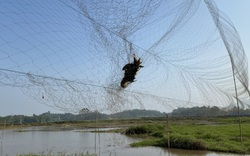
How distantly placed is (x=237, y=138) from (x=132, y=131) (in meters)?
13.6

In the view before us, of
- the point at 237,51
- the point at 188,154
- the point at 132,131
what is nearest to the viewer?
the point at 237,51

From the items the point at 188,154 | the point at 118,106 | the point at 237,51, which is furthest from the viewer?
the point at 188,154

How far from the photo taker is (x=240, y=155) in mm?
15820

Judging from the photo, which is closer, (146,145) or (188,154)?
(188,154)

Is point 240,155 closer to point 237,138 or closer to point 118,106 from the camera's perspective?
point 237,138

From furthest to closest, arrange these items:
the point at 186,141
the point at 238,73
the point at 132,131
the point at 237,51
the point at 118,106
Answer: the point at 132,131
the point at 186,141
the point at 238,73
the point at 237,51
the point at 118,106

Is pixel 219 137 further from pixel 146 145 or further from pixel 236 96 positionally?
pixel 236 96

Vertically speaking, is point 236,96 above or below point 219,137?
above

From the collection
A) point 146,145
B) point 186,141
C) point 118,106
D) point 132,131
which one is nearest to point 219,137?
point 186,141

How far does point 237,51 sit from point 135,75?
514cm

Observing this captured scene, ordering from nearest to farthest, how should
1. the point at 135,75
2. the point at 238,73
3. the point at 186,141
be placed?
the point at 135,75, the point at 238,73, the point at 186,141

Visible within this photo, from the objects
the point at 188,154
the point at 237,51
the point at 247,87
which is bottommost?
the point at 188,154

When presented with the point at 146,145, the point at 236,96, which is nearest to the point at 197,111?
the point at 236,96

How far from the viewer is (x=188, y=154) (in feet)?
59.6
